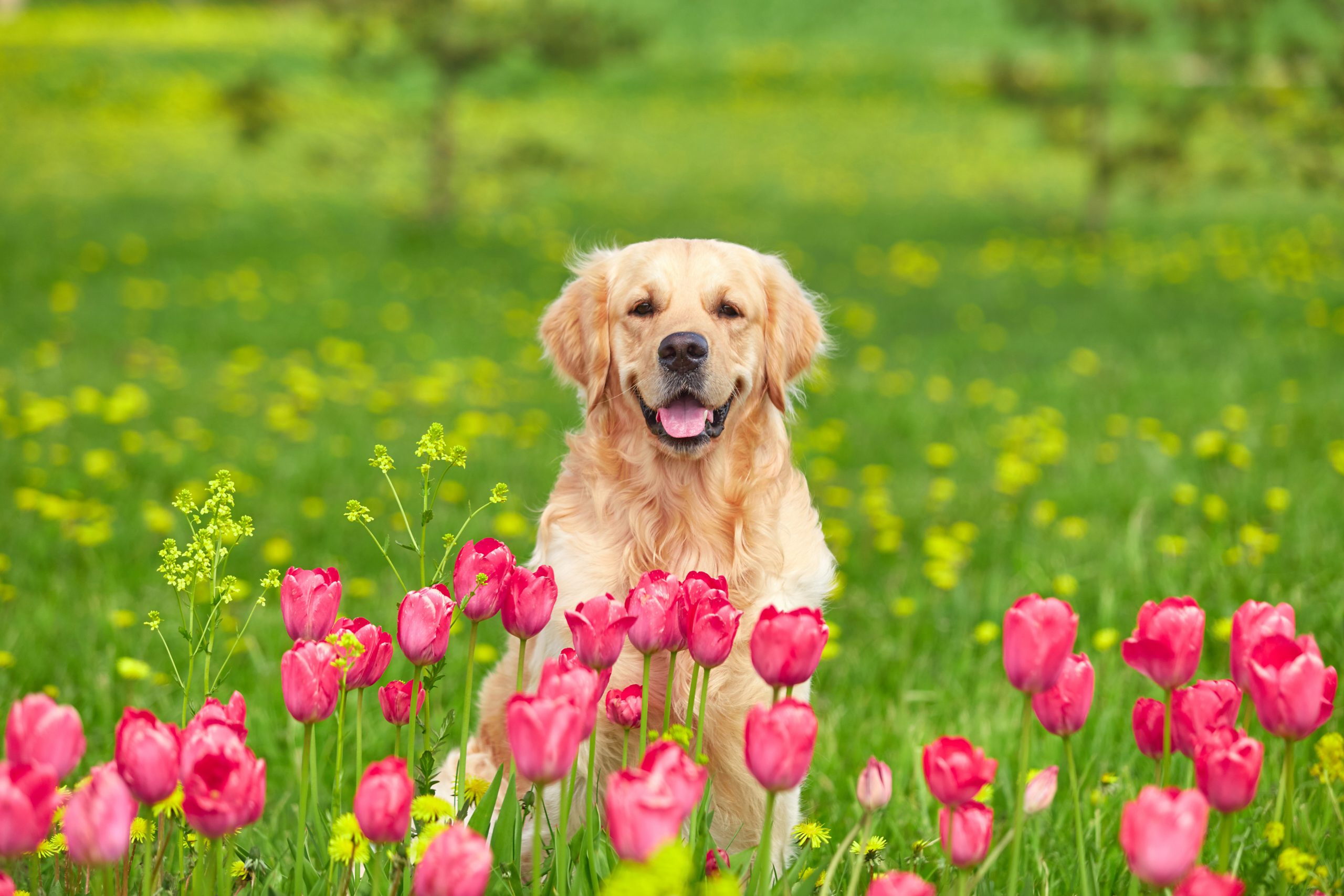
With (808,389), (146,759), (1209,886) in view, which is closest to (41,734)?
(146,759)

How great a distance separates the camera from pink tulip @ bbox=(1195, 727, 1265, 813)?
1.21 metres

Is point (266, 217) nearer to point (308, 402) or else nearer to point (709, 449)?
point (308, 402)

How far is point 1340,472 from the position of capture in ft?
14.7

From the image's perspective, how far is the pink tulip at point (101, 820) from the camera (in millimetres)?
1080

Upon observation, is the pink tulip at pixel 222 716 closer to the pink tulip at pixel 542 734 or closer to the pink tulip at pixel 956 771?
the pink tulip at pixel 542 734

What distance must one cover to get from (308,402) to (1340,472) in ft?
15.5

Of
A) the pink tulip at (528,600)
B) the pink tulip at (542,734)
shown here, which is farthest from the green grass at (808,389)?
the pink tulip at (542,734)

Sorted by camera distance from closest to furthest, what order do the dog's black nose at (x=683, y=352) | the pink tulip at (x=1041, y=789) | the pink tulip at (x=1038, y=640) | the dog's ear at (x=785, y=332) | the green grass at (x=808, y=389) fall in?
the pink tulip at (x=1038, y=640)
the pink tulip at (x=1041, y=789)
the dog's black nose at (x=683, y=352)
the dog's ear at (x=785, y=332)
the green grass at (x=808, y=389)

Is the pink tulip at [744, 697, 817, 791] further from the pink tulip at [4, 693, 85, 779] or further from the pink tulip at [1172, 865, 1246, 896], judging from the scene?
the pink tulip at [4, 693, 85, 779]

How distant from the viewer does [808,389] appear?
6734mm

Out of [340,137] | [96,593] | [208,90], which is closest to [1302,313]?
[96,593]

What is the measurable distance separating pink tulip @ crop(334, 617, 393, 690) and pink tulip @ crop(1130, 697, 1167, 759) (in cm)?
94

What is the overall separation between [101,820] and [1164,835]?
0.95 m

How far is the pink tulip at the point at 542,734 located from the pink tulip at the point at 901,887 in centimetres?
33
